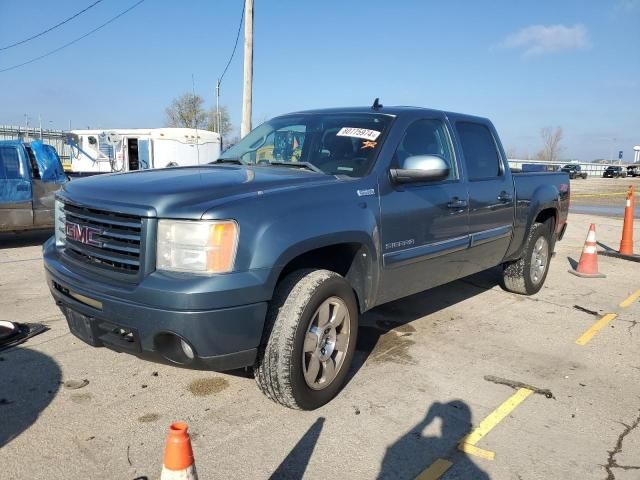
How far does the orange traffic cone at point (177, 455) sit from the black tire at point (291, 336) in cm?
124

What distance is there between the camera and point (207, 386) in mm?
3670

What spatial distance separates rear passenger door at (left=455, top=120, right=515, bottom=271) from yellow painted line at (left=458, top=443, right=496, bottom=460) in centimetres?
206

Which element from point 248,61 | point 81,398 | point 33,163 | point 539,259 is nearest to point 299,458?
point 81,398

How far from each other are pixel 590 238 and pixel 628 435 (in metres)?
4.97

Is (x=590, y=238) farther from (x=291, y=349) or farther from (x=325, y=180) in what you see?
(x=291, y=349)

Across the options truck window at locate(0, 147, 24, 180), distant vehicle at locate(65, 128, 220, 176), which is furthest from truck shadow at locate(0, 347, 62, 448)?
distant vehicle at locate(65, 128, 220, 176)

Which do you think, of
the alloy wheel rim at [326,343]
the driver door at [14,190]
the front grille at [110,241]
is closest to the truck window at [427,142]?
the alloy wheel rim at [326,343]

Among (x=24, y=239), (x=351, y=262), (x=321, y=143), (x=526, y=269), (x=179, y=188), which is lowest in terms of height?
(x=24, y=239)

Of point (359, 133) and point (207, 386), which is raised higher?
point (359, 133)

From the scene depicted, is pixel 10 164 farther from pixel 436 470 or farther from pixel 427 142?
pixel 436 470

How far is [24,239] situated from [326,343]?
330 inches

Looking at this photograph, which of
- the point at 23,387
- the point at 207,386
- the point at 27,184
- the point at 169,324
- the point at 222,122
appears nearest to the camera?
the point at 169,324

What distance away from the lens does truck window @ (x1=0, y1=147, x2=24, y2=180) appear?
8.38 metres

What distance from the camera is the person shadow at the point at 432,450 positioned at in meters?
2.75
